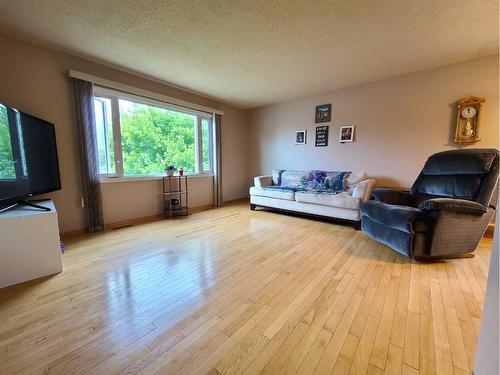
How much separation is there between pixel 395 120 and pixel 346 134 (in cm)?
74

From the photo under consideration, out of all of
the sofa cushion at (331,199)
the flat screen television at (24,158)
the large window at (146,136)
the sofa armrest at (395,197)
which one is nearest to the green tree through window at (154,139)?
the large window at (146,136)

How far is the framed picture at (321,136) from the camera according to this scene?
4.07 meters

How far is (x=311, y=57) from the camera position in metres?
2.64

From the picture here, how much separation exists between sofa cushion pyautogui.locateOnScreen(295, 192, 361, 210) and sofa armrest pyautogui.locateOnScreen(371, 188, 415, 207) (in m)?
0.38

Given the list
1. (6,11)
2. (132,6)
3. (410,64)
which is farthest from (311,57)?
(6,11)

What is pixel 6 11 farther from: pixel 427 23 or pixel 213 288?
pixel 427 23

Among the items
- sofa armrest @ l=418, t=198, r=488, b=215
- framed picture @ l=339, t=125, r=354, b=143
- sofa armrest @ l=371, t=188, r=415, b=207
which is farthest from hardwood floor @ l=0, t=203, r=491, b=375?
framed picture @ l=339, t=125, r=354, b=143

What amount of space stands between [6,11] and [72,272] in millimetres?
2340

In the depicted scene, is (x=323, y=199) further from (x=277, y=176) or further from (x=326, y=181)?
(x=277, y=176)

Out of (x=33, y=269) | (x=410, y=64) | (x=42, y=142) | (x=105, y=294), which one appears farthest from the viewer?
(x=410, y=64)

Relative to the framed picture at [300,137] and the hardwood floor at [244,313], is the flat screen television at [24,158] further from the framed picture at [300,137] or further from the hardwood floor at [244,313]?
the framed picture at [300,137]

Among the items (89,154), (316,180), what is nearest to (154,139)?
(89,154)

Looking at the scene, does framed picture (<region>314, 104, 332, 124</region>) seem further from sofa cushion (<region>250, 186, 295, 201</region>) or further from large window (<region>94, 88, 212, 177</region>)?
large window (<region>94, 88, 212, 177</region>)

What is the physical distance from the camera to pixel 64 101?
259cm
